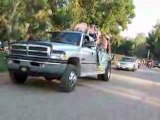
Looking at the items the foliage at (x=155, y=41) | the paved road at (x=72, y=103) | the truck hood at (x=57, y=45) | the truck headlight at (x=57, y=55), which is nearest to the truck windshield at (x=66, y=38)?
the truck hood at (x=57, y=45)

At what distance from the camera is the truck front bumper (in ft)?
44.8

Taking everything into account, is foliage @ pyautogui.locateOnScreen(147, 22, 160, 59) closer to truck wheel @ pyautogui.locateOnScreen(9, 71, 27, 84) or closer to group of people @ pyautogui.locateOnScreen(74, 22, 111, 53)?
group of people @ pyautogui.locateOnScreen(74, 22, 111, 53)

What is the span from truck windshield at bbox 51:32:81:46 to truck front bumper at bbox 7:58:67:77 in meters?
1.61

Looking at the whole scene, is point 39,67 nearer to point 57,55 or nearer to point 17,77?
point 57,55

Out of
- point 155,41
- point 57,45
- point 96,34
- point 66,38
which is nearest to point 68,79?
point 57,45

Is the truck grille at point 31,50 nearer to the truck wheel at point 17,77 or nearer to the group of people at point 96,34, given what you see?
the truck wheel at point 17,77

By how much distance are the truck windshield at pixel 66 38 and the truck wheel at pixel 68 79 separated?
1.31 meters

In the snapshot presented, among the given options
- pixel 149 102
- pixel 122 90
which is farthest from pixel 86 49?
pixel 149 102

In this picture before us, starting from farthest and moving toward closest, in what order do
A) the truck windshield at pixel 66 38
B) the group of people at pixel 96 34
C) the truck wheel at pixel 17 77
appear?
the group of people at pixel 96 34, the truck windshield at pixel 66 38, the truck wheel at pixel 17 77

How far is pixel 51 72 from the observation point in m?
13.6

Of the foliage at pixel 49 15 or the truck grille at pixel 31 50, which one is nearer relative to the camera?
the truck grille at pixel 31 50

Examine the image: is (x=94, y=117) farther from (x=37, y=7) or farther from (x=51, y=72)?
(x=37, y=7)

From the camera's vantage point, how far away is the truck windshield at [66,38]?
15.4 m

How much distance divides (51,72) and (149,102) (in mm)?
3062
